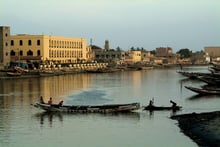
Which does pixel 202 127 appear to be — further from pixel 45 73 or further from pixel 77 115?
pixel 45 73

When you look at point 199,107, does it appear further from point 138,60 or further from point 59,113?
point 138,60

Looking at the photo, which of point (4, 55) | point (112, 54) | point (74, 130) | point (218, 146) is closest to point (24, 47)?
point (4, 55)

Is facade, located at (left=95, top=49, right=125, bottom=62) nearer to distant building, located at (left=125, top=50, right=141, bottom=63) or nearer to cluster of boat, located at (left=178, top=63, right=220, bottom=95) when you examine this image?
distant building, located at (left=125, top=50, right=141, bottom=63)

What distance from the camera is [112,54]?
546 ft

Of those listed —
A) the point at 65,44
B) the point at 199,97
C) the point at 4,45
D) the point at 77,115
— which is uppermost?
the point at 65,44

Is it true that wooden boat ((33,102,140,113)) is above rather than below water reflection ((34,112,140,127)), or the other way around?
above

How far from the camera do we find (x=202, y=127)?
27.4 metres

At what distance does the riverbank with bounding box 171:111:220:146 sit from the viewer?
24.1 meters

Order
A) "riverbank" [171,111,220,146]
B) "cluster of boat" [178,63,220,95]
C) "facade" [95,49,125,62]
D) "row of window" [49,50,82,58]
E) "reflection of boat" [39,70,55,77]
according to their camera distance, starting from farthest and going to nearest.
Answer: "facade" [95,49,125,62] → "row of window" [49,50,82,58] → "reflection of boat" [39,70,55,77] → "cluster of boat" [178,63,220,95] → "riverbank" [171,111,220,146]

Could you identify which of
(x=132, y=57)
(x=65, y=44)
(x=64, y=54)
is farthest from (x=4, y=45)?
(x=132, y=57)

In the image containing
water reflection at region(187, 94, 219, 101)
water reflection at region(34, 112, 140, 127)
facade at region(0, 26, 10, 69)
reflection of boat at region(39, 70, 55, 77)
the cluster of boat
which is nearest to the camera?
water reflection at region(34, 112, 140, 127)

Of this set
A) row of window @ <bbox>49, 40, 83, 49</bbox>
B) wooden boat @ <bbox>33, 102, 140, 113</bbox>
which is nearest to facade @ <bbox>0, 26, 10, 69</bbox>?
row of window @ <bbox>49, 40, 83, 49</bbox>

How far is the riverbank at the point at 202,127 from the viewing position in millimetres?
24109

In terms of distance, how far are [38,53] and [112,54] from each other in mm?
63172
